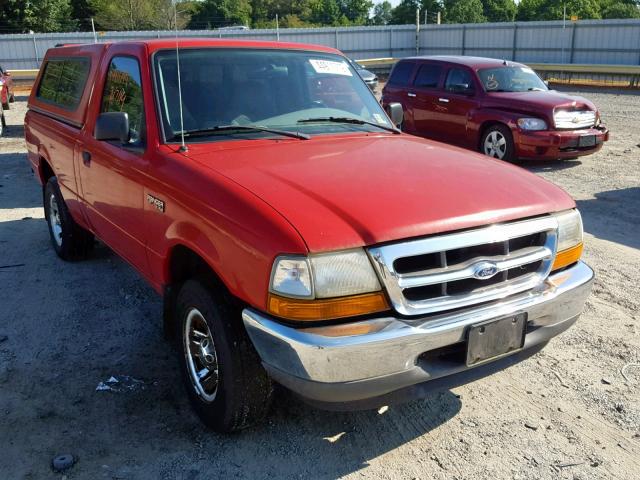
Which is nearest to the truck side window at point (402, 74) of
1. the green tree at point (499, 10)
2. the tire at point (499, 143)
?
the tire at point (499, 143)

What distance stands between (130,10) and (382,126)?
4126 centimetres

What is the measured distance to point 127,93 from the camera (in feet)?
13.5

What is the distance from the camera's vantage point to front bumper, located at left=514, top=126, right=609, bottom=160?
32.5 feet

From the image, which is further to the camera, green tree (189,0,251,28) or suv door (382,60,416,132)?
green tree (189,0,251,28)

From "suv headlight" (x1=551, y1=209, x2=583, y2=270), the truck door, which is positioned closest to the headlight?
"suv headlight" (x1=551, y1=209, x2=583, y2=270)

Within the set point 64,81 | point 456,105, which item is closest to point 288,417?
point 64,81

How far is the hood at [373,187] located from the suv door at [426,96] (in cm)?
794

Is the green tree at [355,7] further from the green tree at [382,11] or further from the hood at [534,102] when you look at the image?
the hood at [534,102]

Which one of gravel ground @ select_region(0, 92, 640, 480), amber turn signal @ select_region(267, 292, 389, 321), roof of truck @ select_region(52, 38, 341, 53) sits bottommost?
gravel ground @ select_region(0, 92, 640, 480)

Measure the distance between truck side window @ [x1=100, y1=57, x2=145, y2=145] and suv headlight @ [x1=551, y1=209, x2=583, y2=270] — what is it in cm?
245

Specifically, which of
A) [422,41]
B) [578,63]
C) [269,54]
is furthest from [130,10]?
[269,54]

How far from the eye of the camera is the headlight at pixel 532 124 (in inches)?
393

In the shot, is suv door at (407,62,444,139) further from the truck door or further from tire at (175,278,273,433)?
tire at (175,278,273,433)

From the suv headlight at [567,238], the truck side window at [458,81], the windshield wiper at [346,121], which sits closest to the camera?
the suv headlight at [567,238]
